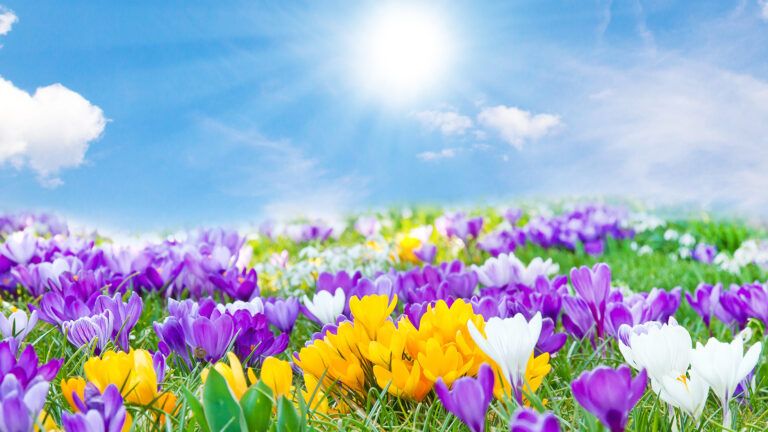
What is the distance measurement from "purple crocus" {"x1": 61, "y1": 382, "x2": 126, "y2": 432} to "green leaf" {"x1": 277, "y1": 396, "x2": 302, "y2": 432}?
0.95ft

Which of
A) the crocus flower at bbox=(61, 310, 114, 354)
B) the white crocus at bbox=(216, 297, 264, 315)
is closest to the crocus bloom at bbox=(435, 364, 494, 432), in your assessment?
the white crocus at bbox=(216, 297, 264, 315)

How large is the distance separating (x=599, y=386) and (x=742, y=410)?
1.11m

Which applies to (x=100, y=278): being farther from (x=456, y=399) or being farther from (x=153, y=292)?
(x=456, y=399)

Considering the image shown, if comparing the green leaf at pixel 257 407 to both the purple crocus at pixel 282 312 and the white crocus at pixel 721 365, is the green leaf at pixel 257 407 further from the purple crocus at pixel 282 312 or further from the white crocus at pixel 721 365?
the purple crocus at pixel 282 312

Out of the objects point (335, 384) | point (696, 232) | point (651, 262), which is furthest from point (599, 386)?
point (696, 232)

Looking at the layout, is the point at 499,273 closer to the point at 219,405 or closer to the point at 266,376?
the point at 266,376

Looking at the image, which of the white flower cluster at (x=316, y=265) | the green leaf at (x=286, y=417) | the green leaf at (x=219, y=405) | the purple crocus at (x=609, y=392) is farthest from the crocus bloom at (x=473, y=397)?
the white flower cluster at (x=316, y=265)

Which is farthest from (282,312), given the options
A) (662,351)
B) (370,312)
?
(662,351)

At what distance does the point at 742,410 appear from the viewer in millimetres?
2102

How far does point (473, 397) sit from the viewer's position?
1.42 m

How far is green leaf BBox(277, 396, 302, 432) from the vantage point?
1.40 meters

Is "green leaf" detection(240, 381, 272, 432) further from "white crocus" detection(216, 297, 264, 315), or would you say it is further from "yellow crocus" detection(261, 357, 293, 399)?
"white crocus" detection(216, 297, 264, 315)

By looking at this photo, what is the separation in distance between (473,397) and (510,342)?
17 centimetres

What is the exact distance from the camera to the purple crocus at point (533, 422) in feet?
3.69
